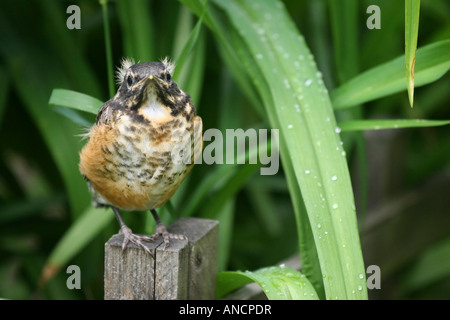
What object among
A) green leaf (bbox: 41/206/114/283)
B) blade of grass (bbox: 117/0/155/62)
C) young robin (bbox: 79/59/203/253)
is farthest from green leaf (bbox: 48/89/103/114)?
green leaf (bbox: 41/206/114/283)

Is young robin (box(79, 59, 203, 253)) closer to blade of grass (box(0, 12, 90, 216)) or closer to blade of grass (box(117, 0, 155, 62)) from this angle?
blade of grass (box(117, 0, 155, 62))

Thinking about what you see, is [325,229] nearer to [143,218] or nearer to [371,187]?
[143,218]

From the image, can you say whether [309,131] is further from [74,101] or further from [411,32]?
[74,101]

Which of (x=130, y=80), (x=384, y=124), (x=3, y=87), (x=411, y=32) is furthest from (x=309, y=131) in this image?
(x=3, y=87)

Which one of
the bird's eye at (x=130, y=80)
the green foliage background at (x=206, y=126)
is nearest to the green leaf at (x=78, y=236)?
the green foliage background at (x=206, y=126)

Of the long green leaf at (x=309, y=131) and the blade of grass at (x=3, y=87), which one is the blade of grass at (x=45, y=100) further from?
the long green leaf at (x=309, y=131)

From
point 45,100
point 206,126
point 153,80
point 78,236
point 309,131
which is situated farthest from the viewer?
point 206,126
